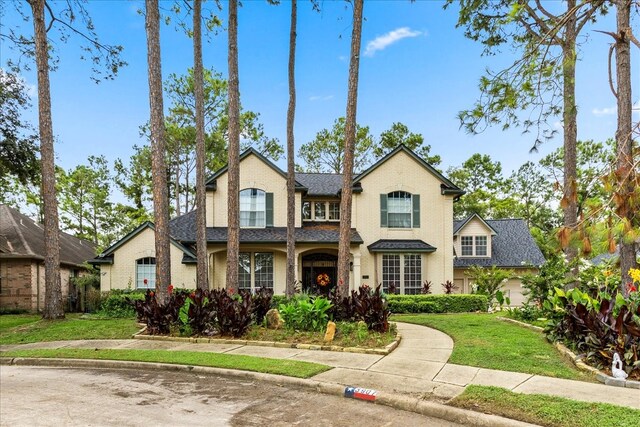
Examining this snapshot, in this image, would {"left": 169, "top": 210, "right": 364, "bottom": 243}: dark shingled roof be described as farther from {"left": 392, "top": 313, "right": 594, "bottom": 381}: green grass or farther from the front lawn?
{"left": 392, "top": 313, "right": 594, "bottom": 381}: green grass

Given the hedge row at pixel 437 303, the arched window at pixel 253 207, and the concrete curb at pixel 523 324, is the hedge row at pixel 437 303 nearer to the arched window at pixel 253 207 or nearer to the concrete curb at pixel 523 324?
the concrete curb at pixel 523 324

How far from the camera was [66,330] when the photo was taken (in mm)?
12492

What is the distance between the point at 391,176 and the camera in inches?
808

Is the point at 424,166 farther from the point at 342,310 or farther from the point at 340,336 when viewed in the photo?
the point at 340,336

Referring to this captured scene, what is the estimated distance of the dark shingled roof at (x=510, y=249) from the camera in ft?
76.1

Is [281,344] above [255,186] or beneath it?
beneath

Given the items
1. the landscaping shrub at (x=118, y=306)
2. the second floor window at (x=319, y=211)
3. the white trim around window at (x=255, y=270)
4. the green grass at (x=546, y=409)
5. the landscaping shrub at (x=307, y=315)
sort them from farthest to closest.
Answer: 1. the second floor window at (x=319, y=211)
2. the white trim around window at (x=255, y=270)
3. the landscaping shrub at (x=118, y=306)
4. the landscaping shrub at (x=307, y=315)
5. the green grass at (x=546, y=409)

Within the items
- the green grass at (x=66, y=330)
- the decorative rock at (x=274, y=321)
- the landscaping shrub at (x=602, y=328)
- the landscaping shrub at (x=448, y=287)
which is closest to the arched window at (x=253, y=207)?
the green grass at (x=66, y=330)

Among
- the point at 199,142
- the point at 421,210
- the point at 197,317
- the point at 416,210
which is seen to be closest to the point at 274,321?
the point at 197,317

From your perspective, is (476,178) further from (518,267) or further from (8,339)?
(8,339)

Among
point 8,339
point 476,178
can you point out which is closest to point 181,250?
point 8,339

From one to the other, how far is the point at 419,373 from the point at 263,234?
13239 millimetres

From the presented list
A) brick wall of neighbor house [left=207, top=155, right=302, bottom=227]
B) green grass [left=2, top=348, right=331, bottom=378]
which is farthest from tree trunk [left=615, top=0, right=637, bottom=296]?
brick wall of neighbor house [left=207, top=155, right=302, bottom=227]

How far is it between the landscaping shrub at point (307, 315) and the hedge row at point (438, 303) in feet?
23.2
